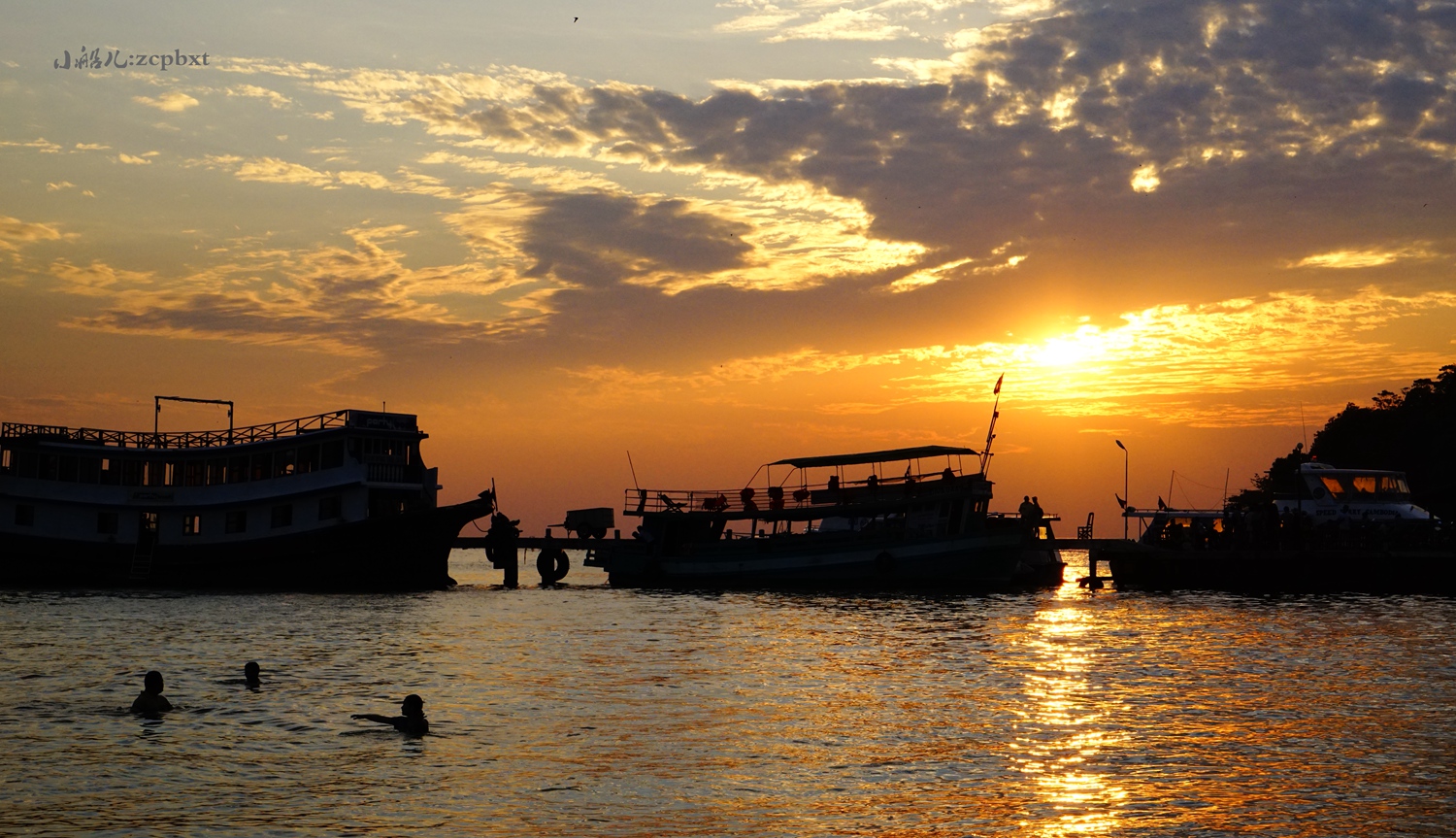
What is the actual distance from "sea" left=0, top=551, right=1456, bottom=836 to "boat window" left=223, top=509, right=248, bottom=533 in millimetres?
17940

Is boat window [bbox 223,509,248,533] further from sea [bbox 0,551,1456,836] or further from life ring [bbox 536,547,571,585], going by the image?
life ring [bbox 536,547,571,585]

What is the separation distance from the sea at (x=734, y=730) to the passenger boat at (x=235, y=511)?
16309mm

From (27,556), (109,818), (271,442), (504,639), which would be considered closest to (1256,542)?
(504,639)

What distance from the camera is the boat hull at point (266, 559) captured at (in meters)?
60.4

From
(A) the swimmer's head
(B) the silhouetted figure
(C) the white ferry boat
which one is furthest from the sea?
(B) the silhouetted figure

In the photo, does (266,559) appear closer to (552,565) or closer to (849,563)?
(552,565)

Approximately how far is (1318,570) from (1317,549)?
128 centimetres

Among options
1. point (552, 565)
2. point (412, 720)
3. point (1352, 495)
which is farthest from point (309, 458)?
point (1352, 495)

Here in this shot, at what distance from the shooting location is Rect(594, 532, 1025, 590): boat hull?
6028cm

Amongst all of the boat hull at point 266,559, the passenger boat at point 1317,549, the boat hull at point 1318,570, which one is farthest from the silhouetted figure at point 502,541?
the boat hull at point 1318,570

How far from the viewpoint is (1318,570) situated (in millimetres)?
57188

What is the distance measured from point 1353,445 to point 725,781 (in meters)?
128

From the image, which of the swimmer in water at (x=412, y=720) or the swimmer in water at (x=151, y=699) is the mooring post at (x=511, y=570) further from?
the swimmer in water at (x=412, y=720)

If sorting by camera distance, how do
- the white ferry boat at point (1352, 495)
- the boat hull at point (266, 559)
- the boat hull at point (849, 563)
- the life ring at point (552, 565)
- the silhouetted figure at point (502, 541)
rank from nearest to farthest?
the boat hull at point (849, 563)
the boat hull at point (266, 559)
the white ferry boat at point (1352, 495)
the silhouetted figure at point (502, 541)
the life ring at point (552, 565)
